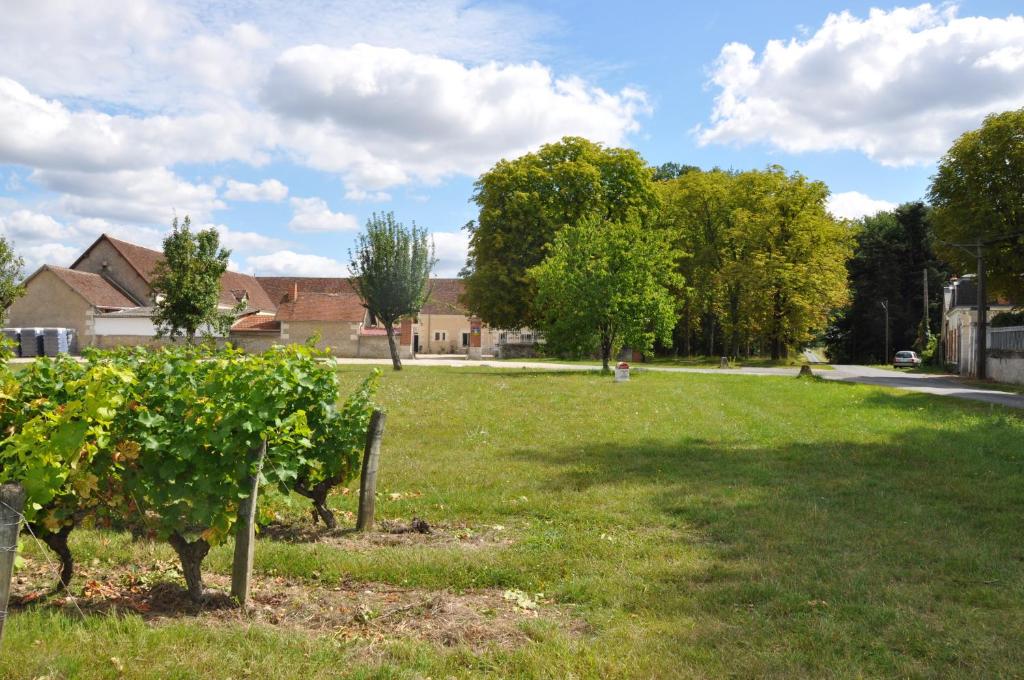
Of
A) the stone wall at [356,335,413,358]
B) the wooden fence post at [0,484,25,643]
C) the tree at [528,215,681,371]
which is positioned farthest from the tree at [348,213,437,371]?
the wooden fence post at [0,484,25,643]

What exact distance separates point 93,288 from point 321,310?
56.8ft

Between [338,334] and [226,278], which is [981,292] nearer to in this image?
[338,334]

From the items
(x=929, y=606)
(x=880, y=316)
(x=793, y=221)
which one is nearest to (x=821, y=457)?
(x=929, y=606)

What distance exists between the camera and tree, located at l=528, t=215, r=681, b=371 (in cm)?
3319

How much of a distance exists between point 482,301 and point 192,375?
43724 millimetres

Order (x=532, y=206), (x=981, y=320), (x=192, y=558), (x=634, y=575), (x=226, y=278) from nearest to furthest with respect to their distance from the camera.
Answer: (x=192, y=558) → (x=634, y=575) → (x=981, y=320) → (x=532, y=206) → (x=226, y=278)

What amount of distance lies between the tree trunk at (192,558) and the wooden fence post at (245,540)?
8.4 inches

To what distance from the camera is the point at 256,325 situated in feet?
197

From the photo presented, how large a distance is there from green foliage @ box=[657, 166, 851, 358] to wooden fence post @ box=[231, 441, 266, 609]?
43380 millimetres

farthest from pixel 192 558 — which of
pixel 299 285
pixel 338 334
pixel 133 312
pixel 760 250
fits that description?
pixel 299 285

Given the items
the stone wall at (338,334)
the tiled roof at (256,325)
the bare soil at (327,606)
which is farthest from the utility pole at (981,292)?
the tiled roof at (256,325)

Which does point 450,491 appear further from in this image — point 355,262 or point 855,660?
point 355,262

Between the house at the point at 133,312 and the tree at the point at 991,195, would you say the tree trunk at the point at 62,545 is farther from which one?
the house at the point at 133,312

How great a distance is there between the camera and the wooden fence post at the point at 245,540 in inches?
199
